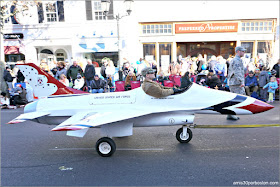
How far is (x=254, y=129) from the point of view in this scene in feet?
20.8

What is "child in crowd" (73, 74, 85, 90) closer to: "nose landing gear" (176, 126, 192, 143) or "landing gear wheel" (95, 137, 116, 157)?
"landing gear wheel" (95, 137, 116, 157)

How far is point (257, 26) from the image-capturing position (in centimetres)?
1825

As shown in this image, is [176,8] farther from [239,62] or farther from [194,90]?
[194,90]

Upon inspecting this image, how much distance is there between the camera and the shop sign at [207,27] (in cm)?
1825

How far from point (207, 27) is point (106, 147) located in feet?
52.8

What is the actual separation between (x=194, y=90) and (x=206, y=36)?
49.0 feet

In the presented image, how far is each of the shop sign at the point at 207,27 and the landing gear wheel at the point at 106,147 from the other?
15.6 m

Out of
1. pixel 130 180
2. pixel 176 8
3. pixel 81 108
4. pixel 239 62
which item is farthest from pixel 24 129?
pixel 176 8

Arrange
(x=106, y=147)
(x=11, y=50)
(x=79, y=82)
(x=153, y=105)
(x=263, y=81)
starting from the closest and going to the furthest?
(x=106, y=147)
(x=153, y=105)
(x=263, y=81)
(x=79, y=82)
(x=11, y=50)

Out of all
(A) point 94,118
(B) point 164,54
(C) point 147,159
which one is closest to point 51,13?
(B) point 164,54

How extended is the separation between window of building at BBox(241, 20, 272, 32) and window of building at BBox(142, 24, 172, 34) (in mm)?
5782

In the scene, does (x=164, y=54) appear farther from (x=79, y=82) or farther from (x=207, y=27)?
(x=79, y=82)

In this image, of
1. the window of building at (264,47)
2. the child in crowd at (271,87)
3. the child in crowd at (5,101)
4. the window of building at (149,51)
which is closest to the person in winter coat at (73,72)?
the child in crowd at (5,101)

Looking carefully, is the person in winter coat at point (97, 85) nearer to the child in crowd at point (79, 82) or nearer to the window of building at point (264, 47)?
the child in crowd at point (79, 82)
